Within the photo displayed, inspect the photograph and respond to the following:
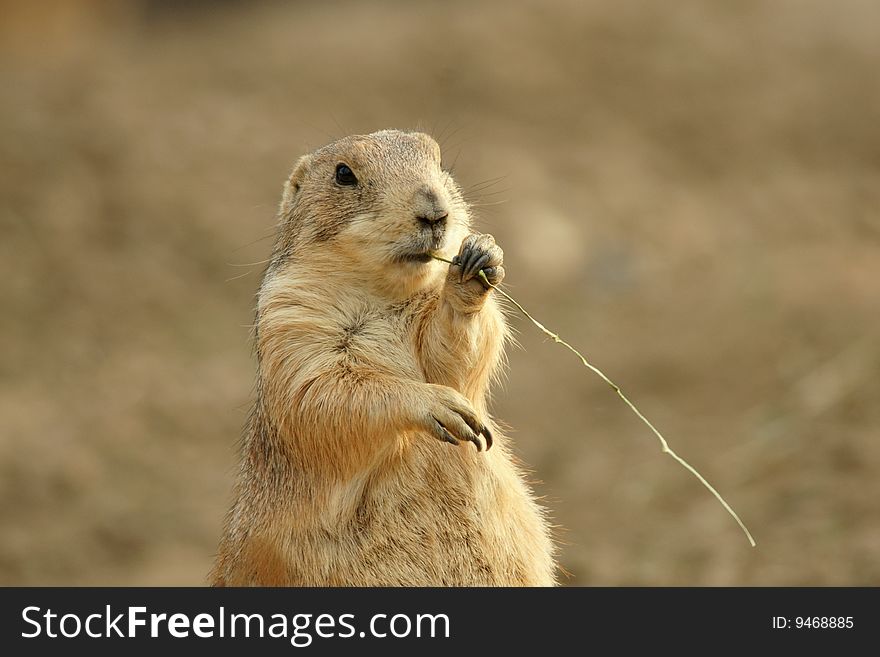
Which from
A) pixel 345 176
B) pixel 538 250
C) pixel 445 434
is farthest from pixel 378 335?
pixel 538 250

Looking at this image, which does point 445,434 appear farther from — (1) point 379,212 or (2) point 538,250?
(2) point 538,250

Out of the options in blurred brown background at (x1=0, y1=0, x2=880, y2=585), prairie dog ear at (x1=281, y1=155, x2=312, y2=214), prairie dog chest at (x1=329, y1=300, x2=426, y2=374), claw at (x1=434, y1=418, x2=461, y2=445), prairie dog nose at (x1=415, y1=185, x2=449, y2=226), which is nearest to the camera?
claw at (x1=434, y1=418, x2=461, y2=445)

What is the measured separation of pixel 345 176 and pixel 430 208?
2.30 feet

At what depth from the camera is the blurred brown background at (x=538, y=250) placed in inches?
366

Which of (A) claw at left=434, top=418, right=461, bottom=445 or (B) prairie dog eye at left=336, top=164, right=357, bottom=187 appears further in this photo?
(B) prairie dog eye at left=336, top=164, right=357, bottom=187

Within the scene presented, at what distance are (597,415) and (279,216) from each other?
5.80 meters

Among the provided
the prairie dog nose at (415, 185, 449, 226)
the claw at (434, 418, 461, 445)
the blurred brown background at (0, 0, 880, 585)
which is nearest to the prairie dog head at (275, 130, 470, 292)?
the prairie dog nose at (415, 185, 449, 226)

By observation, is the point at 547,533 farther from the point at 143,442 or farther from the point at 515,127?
the point at 515,127

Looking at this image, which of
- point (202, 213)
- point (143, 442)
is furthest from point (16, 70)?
point (143, 442)

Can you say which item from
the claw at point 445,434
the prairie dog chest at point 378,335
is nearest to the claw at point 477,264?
the prairie dog chest at point 378,335

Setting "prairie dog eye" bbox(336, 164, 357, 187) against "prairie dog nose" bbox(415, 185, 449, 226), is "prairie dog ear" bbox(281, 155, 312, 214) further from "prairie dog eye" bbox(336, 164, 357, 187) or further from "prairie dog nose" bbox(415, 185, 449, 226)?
"prairie dog nose" bbox(415, 185, 449, 226)

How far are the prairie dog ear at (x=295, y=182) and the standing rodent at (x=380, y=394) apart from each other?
0.50 meters

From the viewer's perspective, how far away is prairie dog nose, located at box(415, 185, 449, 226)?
4818mm

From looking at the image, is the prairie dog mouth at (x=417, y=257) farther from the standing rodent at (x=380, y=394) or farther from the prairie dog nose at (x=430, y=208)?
the prairie dog nose at (x=430, y=208)
